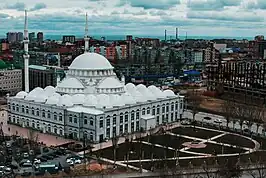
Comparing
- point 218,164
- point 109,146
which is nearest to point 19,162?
point 109,146

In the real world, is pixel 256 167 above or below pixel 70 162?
above

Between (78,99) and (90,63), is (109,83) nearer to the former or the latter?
(90,63)

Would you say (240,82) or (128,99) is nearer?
(128,99)

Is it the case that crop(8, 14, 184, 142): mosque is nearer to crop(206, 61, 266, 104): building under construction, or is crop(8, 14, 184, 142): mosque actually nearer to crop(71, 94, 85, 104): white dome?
crop(71, 94, 85, 104): white dome

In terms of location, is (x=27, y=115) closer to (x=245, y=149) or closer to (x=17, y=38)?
(x=245, y=149)

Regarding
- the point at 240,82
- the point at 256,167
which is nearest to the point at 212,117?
the point at 240,82

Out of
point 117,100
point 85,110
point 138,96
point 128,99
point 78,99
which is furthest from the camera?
point 138,96

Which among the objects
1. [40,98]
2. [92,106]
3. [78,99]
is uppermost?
[78,99]
